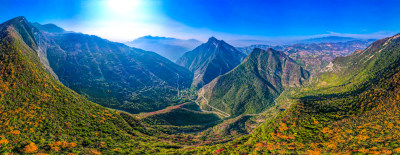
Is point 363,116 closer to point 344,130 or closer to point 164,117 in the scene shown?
point 344,130

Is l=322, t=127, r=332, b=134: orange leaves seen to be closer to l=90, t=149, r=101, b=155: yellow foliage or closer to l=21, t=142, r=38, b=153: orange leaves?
l=90, t=149, r=101, b=155: yellow foliage

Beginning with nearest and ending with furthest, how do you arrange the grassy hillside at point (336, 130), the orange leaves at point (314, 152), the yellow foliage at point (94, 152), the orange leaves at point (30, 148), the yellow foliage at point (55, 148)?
the orange leaves at point (30, 148), the yellow foliage at point (55, 148), the orange leaves at point (314, 152), the grassy hillside at point (336, 130), the yellow foliage at point (94, 152)

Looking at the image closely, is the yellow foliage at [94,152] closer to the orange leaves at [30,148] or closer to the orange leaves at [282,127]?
the orange leaves at [30,148]

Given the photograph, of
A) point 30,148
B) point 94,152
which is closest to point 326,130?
point 94,152

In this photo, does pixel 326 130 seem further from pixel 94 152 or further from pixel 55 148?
pixel 55 148

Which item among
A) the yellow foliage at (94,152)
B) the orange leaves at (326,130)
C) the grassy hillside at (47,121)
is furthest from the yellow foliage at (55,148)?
the orange leaves at (326,130)

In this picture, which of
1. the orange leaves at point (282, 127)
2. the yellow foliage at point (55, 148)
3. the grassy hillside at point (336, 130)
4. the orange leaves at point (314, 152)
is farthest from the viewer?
the orange leaves at point (282, 127)

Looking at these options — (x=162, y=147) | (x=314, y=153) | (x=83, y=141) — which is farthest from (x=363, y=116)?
(x=83, y=141)

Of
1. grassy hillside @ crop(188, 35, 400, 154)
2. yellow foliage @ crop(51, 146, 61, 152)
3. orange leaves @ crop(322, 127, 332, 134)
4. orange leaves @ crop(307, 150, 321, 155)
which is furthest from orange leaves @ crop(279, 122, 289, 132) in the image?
yellow foliage @ crop(51, 146, 61, 152)
